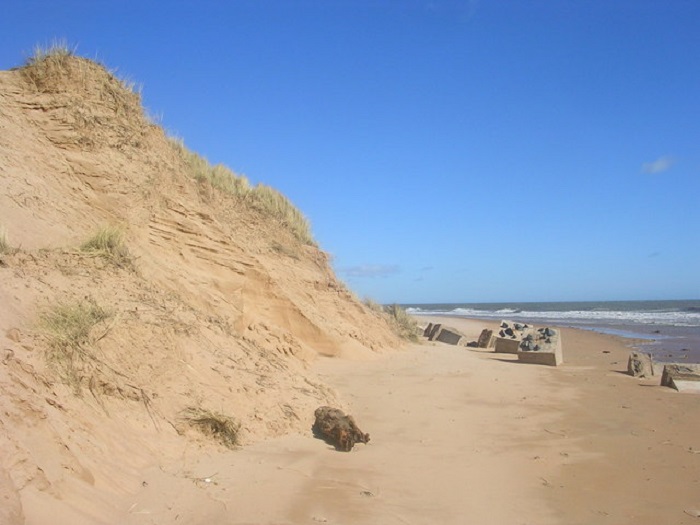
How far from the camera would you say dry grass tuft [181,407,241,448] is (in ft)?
17.4

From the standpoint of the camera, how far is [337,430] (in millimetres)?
6090

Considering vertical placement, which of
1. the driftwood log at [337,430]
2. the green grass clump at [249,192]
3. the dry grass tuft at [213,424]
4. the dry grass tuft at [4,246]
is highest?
the green grass clump at [249,192]

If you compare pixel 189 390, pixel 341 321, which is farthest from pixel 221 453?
pixel 341 321

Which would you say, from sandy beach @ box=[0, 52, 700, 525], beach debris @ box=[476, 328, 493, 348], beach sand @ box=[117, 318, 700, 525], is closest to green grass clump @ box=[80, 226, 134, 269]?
sandy beach @ box=[0, 52, 700, 525]

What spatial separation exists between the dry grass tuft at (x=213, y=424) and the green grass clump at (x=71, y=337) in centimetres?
101

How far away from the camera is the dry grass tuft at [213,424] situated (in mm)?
5313

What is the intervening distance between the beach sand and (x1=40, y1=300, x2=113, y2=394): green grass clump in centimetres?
110

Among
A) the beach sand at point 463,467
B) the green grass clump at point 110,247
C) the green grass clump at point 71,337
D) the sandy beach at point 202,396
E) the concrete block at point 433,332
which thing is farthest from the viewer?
the concrete block at point 433,332

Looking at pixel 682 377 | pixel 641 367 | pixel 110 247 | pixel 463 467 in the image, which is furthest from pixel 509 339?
pixel 110 247

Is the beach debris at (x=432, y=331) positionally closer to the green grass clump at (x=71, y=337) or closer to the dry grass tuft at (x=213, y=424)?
the dry grass tuft at (x=213, y=424)

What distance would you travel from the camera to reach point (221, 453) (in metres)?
5.18

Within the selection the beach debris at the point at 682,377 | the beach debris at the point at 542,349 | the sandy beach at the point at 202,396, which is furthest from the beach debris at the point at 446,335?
the beach debris at the point at 682,377

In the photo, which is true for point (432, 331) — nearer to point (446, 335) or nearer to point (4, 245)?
point (446, 335)

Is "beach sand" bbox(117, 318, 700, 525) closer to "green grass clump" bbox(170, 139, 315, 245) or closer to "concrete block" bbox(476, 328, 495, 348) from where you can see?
"green grass clump" bbox(170, 139, 315, 245)
